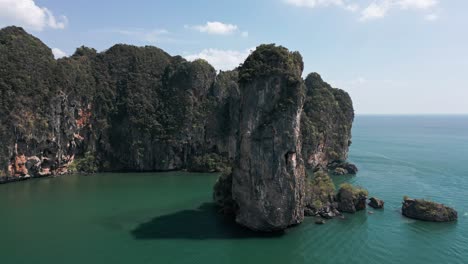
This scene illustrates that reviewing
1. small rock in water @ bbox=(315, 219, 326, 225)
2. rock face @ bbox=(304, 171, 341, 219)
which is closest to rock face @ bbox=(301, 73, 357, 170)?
rock face @ bbox=(304, 171, 341, 219)

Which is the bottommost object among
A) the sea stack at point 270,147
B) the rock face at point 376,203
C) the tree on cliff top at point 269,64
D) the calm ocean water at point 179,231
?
the calm ocean water at point 179,231

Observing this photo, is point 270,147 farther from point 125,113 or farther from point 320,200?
point 125,113

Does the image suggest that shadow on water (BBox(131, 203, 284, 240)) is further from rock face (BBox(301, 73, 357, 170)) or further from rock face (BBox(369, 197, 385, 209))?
rock face (BBox(301, 73, 357, 170))

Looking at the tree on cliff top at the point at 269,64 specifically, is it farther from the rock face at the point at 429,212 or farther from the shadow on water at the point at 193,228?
the rock face at the point at 429,212

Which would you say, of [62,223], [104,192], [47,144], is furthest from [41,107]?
[62,223]

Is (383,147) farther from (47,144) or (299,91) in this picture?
(47,144)

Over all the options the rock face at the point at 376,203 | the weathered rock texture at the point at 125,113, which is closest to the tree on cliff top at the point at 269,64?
the rock face at the point at 376,203
